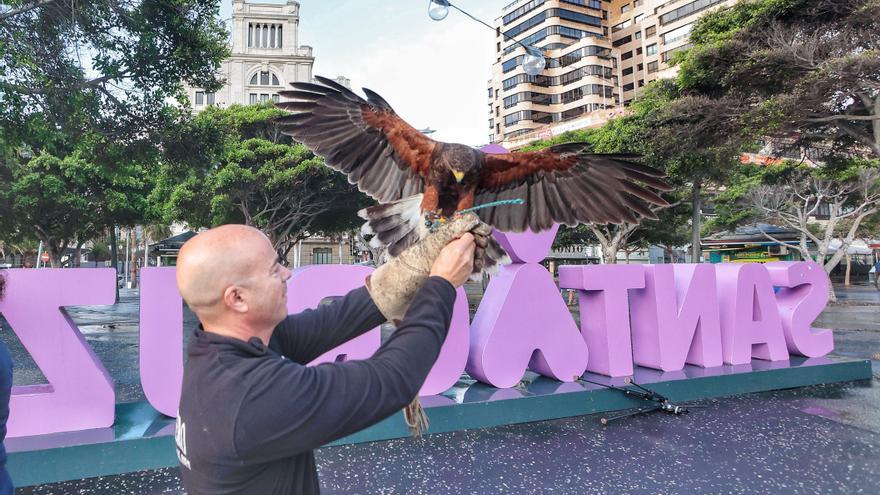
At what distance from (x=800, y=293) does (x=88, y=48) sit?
1100cm

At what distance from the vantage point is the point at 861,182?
17.9m

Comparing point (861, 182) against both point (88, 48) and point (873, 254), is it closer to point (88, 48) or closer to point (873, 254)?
point (88, 48)

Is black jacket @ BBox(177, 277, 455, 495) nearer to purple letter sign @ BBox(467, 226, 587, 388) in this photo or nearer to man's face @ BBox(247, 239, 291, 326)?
man's face @ BBox(247, 239, 291, 326)

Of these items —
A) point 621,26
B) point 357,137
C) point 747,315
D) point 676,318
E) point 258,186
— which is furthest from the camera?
point 621,26

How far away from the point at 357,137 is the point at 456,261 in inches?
79.0

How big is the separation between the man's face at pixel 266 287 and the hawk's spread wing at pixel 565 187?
1.49 metres

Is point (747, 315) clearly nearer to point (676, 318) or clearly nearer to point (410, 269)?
point (676, 318)

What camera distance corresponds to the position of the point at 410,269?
126 centimetres

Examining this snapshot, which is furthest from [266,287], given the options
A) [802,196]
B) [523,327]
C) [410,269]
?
[802,196]

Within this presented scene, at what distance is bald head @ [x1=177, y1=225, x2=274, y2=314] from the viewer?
113 cm

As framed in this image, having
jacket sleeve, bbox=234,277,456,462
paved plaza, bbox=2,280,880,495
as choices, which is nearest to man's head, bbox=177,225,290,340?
A: jacket sleeve, bbox=234,277,456,462

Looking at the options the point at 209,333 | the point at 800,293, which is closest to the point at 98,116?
the point at 209,333

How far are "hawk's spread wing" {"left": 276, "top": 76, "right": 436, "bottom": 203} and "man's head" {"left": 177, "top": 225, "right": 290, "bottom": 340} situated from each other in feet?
5.61

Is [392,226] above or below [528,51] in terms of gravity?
below
